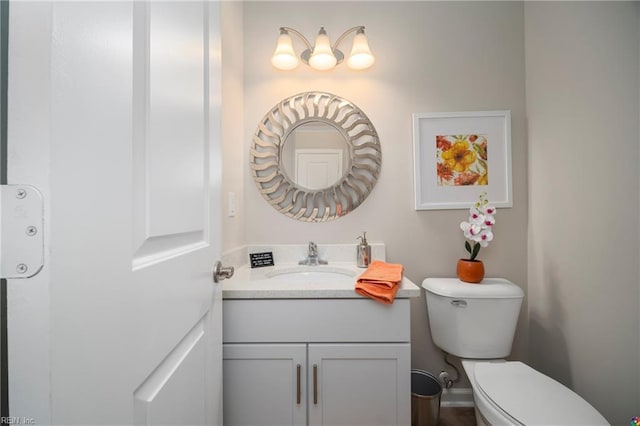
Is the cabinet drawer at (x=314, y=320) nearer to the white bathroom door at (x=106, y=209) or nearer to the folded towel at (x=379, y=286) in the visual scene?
the folded towel at (x=379, y=286)

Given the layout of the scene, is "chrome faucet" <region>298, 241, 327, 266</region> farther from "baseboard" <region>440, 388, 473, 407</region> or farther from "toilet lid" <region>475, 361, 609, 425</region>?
"baseboard" <region>440, 388, 473, 407</region>

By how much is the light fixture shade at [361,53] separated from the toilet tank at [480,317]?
4.03ft

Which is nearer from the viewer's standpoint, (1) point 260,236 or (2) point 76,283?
(2) point 76,283

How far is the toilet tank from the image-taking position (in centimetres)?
123

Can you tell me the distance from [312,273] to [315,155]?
0.65 meters

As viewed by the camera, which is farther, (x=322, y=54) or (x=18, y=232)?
(x=322, y=54)

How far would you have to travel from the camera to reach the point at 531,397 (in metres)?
0.91

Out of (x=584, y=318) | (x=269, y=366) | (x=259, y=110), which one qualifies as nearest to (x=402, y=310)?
(x=269, y=366)

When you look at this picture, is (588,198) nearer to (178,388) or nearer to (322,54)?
(322,54)

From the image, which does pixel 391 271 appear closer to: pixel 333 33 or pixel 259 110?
pixel 259 110

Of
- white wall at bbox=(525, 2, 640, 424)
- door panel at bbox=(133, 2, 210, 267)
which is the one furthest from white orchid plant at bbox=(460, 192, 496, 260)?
door panel at bbox=(133, 2, 210, 267)

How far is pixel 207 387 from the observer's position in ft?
2.30

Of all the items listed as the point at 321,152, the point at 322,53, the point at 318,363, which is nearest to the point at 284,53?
the point at 322,53

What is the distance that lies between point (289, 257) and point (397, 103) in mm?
1067
